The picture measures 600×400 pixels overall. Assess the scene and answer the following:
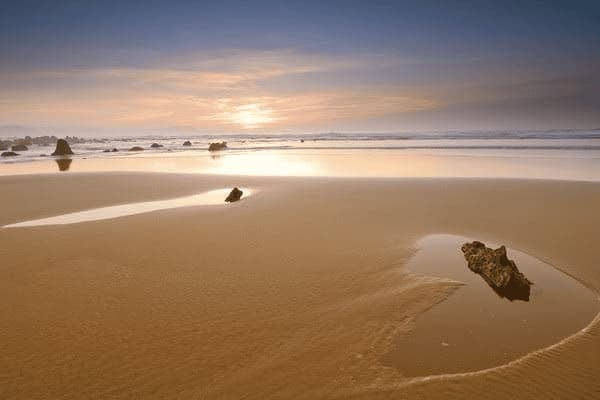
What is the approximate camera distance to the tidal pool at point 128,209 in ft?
37.9

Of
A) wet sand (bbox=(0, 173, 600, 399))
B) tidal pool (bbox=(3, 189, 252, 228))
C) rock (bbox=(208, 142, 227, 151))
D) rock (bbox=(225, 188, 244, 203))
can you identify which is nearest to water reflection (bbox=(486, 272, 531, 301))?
wet sand (bbox=(0, 173, 600, 399))

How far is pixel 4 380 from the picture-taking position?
4.19m

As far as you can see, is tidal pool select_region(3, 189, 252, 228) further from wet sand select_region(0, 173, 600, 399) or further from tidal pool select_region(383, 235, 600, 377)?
tidal pool select_region(383, 235, 600, 377)

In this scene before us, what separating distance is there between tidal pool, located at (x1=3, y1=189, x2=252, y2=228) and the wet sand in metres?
0.76

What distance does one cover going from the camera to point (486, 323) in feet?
17.2

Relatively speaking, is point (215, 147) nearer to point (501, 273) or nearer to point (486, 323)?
point (501, 273)

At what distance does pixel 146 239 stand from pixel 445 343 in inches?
303

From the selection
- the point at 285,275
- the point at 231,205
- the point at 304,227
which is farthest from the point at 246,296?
the point at 231,205

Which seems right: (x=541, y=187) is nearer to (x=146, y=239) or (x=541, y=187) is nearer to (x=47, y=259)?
(x=146, y=239)

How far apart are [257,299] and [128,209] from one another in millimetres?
9356

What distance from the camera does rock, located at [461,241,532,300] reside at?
618 centimetres

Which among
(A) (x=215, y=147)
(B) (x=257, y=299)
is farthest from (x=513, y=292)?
(A) (x=215, y=147)

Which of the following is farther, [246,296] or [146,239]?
[146,239]

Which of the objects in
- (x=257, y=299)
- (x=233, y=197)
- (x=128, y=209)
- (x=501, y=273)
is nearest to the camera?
(x=257, y=299)
